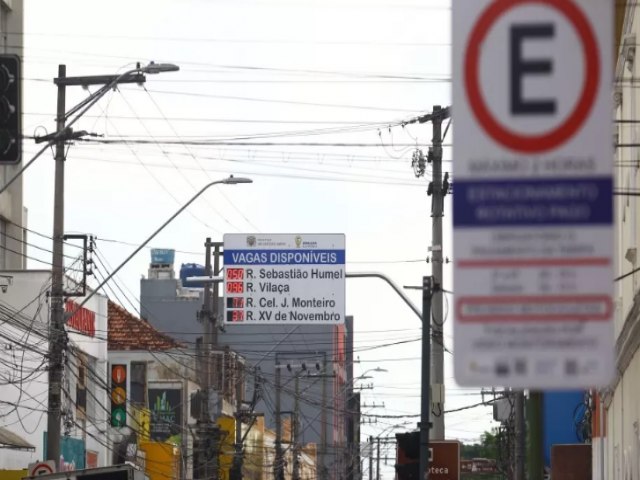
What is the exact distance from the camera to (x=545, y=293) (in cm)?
484

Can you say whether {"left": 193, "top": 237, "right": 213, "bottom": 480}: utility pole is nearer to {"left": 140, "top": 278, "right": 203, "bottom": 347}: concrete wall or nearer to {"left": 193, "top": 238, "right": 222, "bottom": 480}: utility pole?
{"left": 193, "top": 238, "right": 222, "bottom": 480}: utility pole

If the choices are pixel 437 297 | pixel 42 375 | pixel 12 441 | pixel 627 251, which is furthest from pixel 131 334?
pixel 627 251

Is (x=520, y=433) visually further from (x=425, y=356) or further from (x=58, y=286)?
(x=425, y=356)

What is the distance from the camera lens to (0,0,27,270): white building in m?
50.5

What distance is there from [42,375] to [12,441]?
5.71 meters

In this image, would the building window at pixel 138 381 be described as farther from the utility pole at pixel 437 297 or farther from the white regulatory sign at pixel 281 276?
the utility pole at pixel 437 297

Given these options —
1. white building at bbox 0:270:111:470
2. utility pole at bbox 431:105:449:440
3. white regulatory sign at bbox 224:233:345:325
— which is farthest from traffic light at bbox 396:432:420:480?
white regulatory sign at bbox 224:233:345:325

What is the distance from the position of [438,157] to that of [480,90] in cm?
2435

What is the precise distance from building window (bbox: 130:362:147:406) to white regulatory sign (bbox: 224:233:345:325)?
2694cm

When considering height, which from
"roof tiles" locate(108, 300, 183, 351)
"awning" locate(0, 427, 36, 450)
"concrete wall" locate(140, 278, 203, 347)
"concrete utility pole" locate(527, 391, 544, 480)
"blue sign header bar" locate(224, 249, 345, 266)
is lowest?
"awning" locate(0, 427, 36, 450)

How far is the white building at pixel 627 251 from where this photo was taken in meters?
19.8

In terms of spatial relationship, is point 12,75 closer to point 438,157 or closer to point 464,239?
point 464,239

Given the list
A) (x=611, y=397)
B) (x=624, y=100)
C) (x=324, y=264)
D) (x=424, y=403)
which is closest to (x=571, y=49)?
(x=624, y=100)

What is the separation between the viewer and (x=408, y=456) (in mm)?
24594
